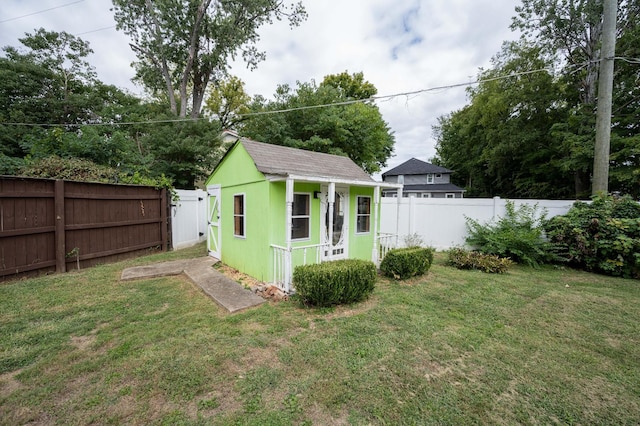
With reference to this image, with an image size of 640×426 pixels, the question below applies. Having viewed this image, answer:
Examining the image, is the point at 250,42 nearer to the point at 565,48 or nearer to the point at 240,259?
the point at 240,259

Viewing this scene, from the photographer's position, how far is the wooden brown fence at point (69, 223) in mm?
4887

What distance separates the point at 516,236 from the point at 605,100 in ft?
15.7

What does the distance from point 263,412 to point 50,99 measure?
1965cm

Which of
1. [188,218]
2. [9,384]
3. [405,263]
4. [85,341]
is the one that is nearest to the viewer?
[9,384]

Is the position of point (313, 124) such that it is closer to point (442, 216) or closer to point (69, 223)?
point (442, 216)

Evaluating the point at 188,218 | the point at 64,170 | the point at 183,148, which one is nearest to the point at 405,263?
the point at 188,218

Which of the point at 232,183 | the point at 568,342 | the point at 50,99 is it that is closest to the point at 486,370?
the point at 568,342

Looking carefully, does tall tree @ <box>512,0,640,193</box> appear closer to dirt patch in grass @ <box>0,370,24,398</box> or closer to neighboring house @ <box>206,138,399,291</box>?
neighboring house @ <box>206,138,399,291</box>

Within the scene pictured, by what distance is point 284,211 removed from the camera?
5258 mm

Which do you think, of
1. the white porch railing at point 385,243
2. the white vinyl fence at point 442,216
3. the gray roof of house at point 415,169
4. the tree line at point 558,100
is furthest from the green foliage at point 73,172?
the gray roof of house at point 415,169

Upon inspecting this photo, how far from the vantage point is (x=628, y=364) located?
2750 mm

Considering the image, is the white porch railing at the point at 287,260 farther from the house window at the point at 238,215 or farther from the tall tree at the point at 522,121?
the tall tree at the point at 522,121

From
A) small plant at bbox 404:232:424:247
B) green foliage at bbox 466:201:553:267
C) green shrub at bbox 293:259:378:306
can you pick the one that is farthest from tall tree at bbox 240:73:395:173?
green shrub at bbox 293:259:378:306

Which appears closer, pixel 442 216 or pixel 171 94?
pixel 442 216
